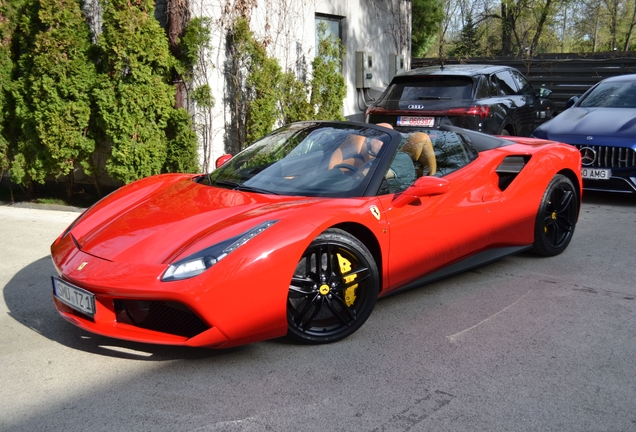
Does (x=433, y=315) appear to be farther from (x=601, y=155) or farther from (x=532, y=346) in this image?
(x=601, y=155)

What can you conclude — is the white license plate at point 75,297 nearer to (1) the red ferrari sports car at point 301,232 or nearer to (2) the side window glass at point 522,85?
(1) the red ferrari sports car at point 301,232

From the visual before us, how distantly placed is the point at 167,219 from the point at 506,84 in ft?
24.3

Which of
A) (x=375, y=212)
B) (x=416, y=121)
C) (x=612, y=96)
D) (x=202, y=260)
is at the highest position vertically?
(x=612, y=96)

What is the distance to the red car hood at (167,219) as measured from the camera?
11.7ft

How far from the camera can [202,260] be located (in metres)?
3.39

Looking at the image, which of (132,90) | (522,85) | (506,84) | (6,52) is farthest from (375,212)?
(522,85)

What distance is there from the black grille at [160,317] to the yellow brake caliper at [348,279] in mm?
922

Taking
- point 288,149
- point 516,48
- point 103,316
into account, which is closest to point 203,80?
point 288,149

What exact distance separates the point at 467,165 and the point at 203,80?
5.20m

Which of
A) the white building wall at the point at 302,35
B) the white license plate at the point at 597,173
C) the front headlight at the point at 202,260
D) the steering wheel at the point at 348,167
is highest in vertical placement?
the white building wall at the point at 302,35

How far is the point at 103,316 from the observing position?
11.3 ft

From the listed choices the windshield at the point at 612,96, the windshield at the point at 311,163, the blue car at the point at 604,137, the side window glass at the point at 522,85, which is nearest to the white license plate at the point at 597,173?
the blue car at the point at 604,137

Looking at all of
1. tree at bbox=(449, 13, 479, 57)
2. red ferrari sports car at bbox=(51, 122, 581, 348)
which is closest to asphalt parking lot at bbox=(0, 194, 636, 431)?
red ferrari sports car at bbox=(51, 122, 581, 348)

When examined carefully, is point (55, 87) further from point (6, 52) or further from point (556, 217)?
point (556, 217)
